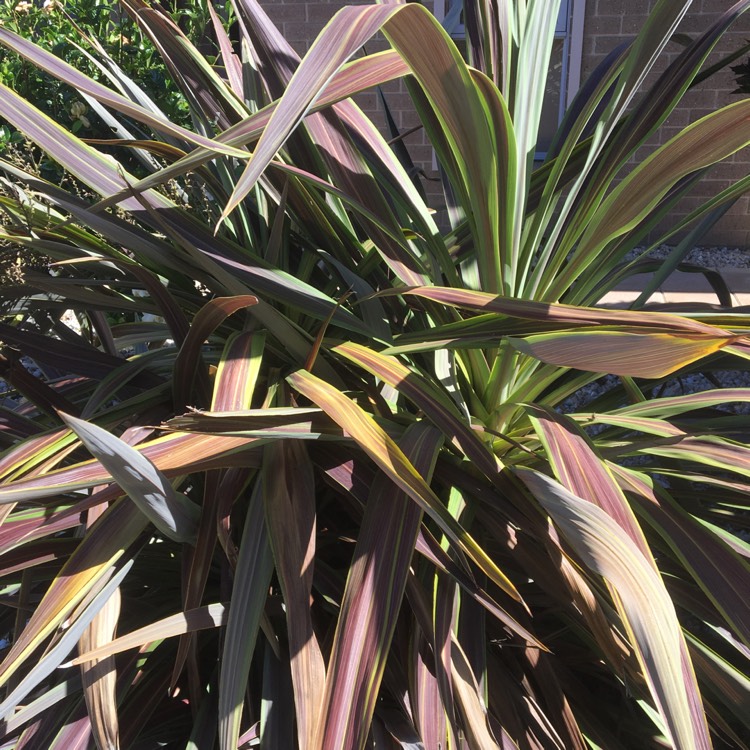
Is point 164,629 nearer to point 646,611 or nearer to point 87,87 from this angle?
point 646,611

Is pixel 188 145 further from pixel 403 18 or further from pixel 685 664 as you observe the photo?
pixel 685 664

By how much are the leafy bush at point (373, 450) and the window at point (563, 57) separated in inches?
124

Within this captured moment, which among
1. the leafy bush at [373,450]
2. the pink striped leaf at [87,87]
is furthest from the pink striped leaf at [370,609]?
the pink striped leaf at [87,87]

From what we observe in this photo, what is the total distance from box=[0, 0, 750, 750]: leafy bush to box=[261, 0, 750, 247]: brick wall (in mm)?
3093

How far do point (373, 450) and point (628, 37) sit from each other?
4.05m

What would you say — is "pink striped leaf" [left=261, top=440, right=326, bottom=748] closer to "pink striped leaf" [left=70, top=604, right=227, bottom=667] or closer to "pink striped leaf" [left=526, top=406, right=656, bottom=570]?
"pink striped leaf" [left=70, top=604, right=227, bottom=667]

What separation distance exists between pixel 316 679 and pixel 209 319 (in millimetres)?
445

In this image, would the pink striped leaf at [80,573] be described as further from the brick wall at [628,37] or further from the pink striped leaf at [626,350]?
the brick wall at [628,37]

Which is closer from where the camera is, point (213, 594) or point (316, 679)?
point (316, 679)

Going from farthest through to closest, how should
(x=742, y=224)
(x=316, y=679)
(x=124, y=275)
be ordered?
(x=742, y=224) < (x=124, y=275) < (x=316, y=679)

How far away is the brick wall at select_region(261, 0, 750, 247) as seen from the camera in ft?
12.7

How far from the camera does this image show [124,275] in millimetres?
1235

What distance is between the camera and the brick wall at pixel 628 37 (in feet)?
12.7

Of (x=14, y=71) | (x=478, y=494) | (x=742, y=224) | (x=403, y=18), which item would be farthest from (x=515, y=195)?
(x=742, y=224)
